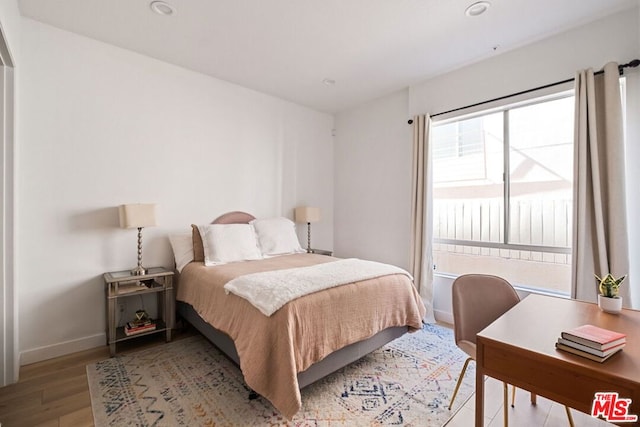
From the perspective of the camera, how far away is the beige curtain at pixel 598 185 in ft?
7.55

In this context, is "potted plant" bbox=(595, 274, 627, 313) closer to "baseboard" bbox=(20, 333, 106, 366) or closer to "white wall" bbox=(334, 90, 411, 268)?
"white wall" bbox=(334, 90, 411, 268)

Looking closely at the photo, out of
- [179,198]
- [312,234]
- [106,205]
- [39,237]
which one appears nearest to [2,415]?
[39,237]

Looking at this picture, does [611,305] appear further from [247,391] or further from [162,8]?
[162,8]

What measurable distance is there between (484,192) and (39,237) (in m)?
4.33

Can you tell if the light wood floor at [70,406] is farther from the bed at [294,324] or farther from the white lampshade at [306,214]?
the white lampshade at [306,214]

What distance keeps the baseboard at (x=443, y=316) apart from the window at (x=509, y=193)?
1.63ft

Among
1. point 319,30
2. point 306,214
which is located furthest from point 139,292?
point 319,30

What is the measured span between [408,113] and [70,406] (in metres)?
4.17

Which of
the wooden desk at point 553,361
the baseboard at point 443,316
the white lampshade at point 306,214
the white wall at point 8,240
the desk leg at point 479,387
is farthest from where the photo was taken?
the white lampshade at point 306,214

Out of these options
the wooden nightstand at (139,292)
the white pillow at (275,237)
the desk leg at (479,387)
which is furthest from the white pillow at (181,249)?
the desk leg at (479,387)

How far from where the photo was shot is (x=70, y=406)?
75.0 inches

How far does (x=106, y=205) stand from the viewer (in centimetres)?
281

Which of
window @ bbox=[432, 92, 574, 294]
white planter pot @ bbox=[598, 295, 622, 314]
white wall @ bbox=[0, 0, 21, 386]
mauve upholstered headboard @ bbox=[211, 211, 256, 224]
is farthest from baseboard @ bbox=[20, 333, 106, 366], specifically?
white planter pot @ bbox=[598, 295, 622, 314]

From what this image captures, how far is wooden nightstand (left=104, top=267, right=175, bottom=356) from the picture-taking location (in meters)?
2.54
